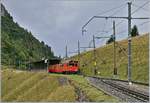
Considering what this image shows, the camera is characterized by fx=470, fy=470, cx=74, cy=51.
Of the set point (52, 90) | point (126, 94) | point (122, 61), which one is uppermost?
point (122, 61)

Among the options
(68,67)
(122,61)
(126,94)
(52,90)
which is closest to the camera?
(126,94)

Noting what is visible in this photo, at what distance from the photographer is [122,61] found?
347ft

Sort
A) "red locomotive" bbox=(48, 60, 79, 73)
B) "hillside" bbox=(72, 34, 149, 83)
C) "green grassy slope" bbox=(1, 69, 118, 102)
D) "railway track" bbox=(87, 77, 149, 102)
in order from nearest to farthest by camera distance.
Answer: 1. "railway track" bbox=(87, 77, 149, 102)
2. "green grassy slope" bbox=(1, 69, 118, 102)
3. "hillside" bbox=(72, 34, 149, 83)
4. "red locomotive" bbox=(48, 60, 79, 73)

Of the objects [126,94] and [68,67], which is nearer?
[126,94]

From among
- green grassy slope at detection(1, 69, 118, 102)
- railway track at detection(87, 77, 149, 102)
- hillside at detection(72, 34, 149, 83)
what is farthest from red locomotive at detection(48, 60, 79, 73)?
railway track at detection(87, 77, 149, 102)

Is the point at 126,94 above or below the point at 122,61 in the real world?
below

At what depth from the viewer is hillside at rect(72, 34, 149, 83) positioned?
86.1 metres

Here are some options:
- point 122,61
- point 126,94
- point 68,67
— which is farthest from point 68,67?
point 126,94

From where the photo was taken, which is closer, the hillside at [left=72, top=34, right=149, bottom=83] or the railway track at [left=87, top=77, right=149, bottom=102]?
the railway track at [left=87, top=77, right=149, bottom=102]

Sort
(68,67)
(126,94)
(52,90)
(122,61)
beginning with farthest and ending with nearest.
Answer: (122,61)
(68,67)
(52,90)
(126,94)

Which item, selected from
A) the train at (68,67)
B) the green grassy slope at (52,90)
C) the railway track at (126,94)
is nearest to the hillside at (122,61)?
the train at (68,67)

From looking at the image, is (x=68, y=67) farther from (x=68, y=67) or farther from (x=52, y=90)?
(x=52, y=90)

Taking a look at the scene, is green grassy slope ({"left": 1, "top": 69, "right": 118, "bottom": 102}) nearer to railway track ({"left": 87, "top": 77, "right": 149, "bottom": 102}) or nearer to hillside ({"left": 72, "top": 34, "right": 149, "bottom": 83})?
railway track ({"left": 87, "top": 77, "right": 149, "bottom": 102})

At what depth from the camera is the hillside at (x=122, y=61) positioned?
86.1 meters
